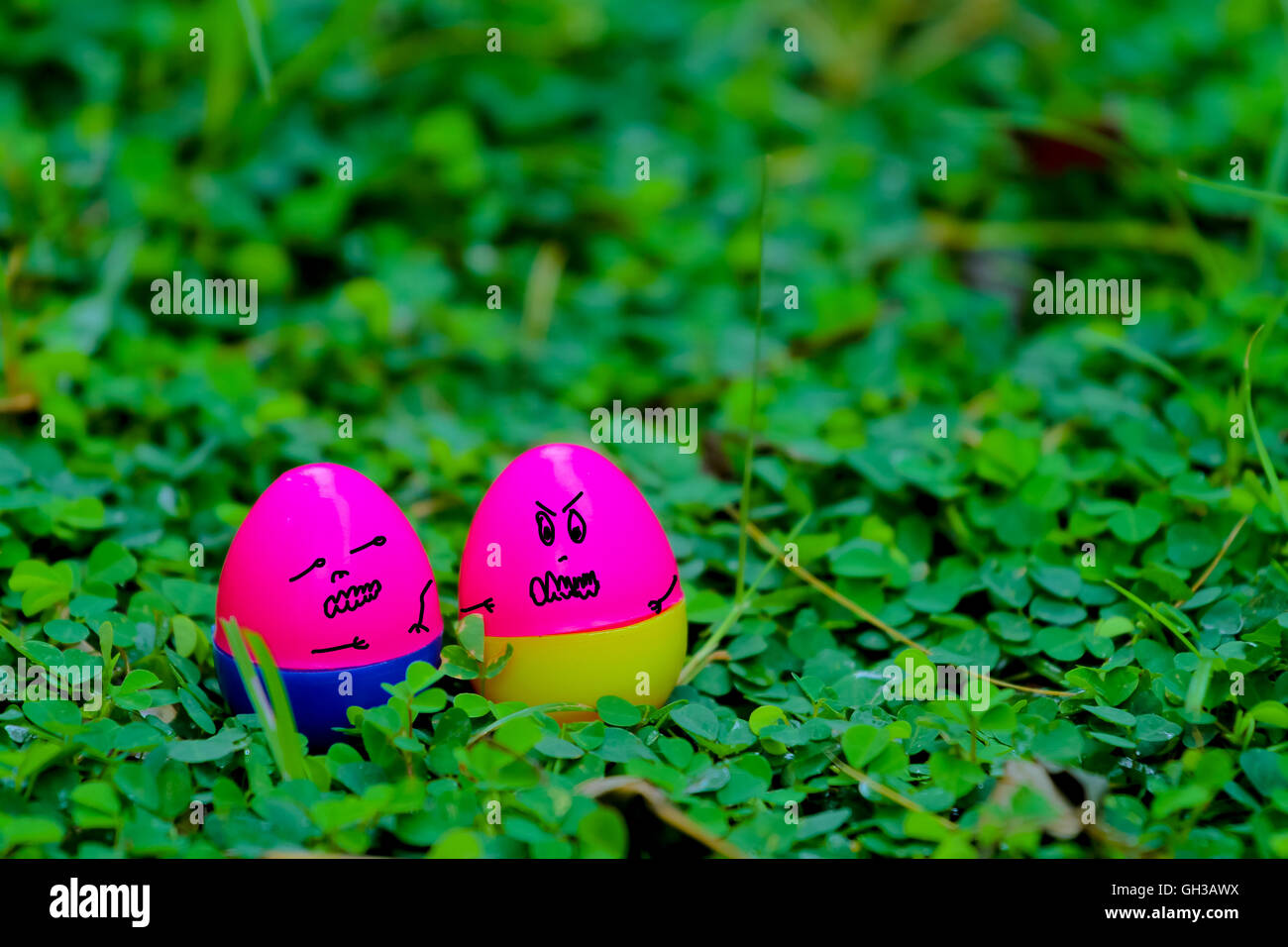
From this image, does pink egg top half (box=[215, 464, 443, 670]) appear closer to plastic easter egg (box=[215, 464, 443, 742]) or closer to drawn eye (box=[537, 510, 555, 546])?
plastic easter egg (box=[215, 464, 443, 742])

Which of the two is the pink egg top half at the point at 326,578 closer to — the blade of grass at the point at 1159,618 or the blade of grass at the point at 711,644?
the blade of grass at the point at 711,644

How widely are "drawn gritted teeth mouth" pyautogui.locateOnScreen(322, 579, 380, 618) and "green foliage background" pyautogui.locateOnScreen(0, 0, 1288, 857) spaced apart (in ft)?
0.38

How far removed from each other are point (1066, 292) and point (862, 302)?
1.71 feet

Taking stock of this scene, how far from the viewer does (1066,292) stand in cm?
273

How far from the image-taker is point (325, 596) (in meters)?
1.34

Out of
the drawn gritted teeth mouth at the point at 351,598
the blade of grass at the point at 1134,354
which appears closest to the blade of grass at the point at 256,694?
the drawn gritted teeth mouth at the point at 351,598

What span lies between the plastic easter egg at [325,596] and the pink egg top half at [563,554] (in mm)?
96

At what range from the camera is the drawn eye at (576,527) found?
55.0 inches

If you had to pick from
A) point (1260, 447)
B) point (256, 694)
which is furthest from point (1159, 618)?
point (256, 694)

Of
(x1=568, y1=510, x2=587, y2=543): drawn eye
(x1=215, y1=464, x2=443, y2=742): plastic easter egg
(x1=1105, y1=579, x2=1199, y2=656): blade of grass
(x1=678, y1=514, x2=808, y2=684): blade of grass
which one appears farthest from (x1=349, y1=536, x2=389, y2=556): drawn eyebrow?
(x1=1105, y1=579, x2=1199, y2=656): blade of grass
